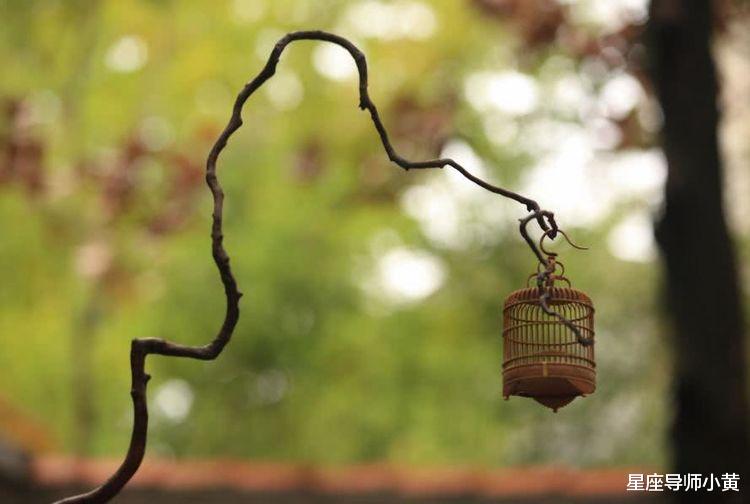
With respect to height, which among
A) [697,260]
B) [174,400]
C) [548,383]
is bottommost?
[548,383]

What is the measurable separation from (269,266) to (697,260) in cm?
677

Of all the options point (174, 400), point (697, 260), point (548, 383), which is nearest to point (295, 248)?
point (174, 400)

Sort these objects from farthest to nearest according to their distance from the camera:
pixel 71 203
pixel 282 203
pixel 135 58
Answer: pixel 135 58 → pixel 282 203 → pixel 71 203

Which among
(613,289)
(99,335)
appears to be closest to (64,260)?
(99,335)

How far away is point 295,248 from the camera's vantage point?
11.7 metres

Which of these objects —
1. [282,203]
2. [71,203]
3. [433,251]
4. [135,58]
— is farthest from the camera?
[433,251]

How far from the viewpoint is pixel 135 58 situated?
40.9 ft

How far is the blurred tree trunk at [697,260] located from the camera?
191 inches

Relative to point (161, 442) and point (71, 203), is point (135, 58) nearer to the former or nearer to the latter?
→ point (71, 203)

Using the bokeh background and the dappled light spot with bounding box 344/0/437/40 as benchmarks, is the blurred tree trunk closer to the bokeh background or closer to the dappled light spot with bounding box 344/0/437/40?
the bokeh background

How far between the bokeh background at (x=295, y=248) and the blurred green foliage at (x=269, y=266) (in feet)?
0.09

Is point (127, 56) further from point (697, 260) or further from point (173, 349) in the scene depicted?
point (173, 349)

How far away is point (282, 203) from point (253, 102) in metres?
1.79

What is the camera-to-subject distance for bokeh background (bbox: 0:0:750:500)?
1103 centimetres
